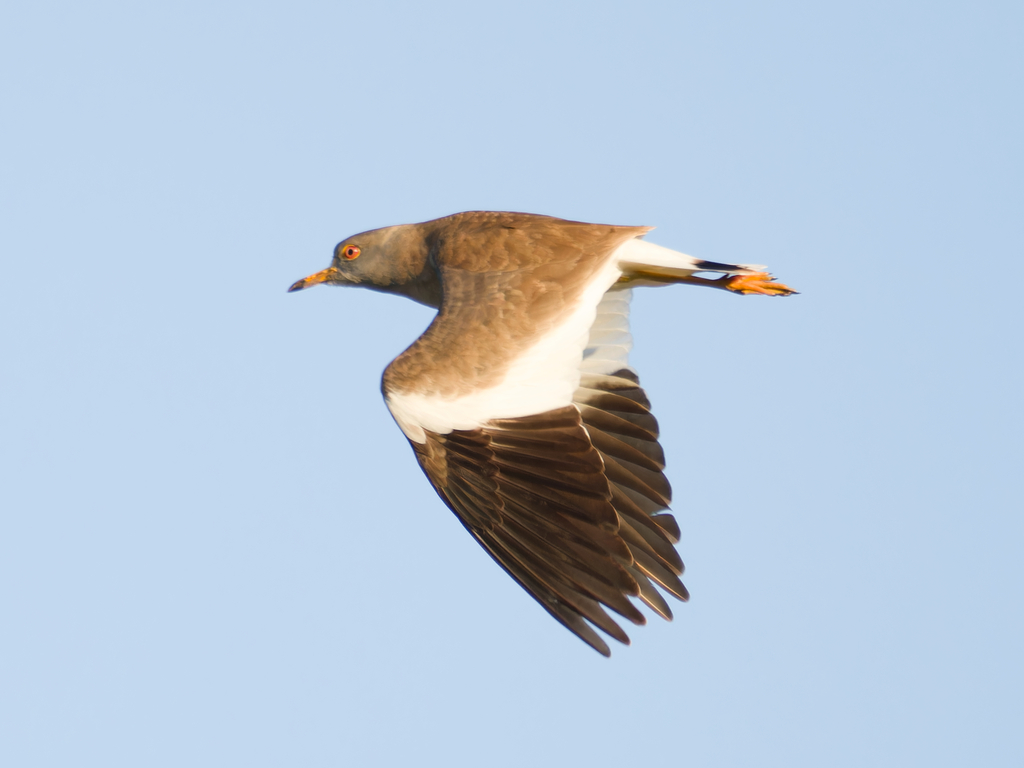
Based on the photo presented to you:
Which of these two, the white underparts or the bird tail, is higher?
the bird tail

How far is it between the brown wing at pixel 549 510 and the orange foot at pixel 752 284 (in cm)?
194

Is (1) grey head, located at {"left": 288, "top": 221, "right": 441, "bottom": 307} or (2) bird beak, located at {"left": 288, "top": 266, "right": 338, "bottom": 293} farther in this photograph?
(2) bird beak, located at {"left": 288, "top": 266, "right": 338, "bottom": 293}

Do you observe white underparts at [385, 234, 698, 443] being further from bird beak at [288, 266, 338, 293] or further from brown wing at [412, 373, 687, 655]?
bird beak at [288, 266, 338, 293]

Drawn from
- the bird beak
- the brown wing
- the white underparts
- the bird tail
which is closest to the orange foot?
the bird tail

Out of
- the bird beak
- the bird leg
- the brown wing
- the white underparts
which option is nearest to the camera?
the brown wing

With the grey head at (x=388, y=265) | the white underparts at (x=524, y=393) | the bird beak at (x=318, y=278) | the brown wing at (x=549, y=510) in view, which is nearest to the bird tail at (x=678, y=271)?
the white underparts at (x=524, y=393)

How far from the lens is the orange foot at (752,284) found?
8.24 metres

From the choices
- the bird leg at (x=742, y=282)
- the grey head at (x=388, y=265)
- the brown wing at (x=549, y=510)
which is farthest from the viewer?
the grey head at (x=388, y=265)

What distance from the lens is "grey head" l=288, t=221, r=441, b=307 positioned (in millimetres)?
9305

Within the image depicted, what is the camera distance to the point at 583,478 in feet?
22.1

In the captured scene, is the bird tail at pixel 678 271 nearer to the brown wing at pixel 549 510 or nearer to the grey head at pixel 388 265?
the brown wing at pixel 549 510

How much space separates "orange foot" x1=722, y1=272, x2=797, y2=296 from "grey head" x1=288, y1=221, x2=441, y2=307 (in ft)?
7.26

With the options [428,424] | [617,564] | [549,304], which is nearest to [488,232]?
[549,304]

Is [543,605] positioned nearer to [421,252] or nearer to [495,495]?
[495,495]
